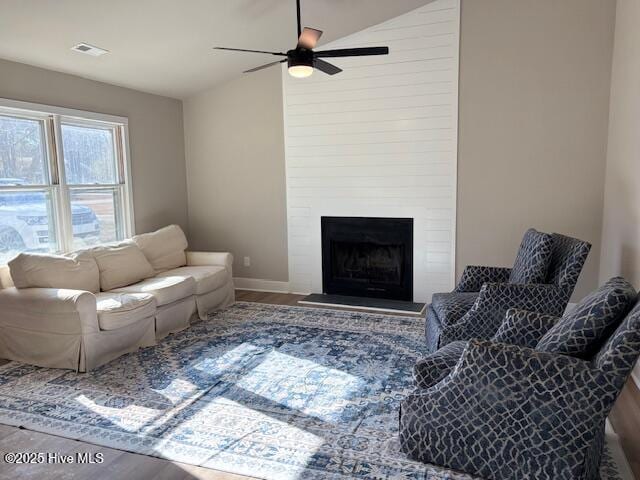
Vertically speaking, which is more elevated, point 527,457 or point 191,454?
point 527,457

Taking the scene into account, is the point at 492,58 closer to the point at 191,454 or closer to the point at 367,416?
the point at 367,416

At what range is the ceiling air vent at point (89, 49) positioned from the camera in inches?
147

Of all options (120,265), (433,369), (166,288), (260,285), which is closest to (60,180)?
(120,265)

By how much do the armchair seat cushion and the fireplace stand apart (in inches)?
58.7

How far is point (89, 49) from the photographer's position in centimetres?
383

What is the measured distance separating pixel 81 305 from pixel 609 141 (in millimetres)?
4646

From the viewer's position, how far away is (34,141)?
4.07 meters

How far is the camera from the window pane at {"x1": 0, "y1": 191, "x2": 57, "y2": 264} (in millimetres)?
3850

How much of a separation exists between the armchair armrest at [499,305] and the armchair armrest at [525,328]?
578 millimetres

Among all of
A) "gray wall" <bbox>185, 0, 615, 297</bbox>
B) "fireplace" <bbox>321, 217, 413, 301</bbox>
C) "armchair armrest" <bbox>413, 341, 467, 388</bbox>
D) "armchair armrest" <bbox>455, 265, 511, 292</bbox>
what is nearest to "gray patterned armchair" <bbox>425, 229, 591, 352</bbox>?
"armchair armrest" <bbox>455, 265, 511, 292</bbox>

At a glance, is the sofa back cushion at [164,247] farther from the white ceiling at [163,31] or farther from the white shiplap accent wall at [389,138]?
the white ceiling at [163,31]

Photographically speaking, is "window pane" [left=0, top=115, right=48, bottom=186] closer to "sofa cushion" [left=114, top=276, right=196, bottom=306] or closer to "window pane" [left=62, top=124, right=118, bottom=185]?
"window pane" [left=62, top=124, right=118, bottom=185]

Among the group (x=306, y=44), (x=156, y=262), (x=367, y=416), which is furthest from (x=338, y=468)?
(x=156, y=262)

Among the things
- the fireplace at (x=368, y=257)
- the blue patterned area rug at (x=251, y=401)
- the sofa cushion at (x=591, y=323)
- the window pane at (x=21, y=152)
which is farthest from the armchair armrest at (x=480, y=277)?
the window pane at (x=21, y=152)
